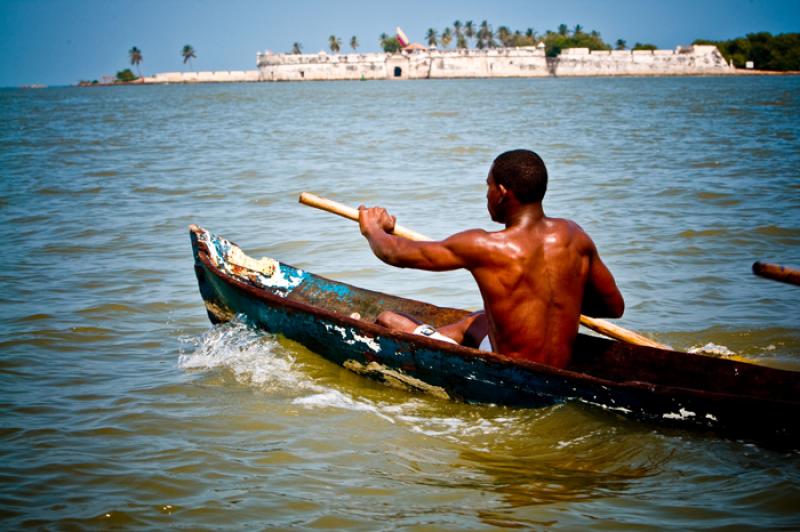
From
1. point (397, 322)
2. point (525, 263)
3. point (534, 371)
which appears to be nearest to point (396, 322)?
point (397, 322)

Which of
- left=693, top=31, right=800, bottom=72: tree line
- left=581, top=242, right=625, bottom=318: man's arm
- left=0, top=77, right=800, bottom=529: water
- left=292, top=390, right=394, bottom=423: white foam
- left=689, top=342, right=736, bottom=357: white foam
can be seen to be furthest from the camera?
left=693, top=31, right=800, bottom=72: tree line

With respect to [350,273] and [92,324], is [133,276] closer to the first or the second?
[92,324]

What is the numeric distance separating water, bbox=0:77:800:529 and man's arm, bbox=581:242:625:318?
60 cm

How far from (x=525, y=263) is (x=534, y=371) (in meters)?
0.60

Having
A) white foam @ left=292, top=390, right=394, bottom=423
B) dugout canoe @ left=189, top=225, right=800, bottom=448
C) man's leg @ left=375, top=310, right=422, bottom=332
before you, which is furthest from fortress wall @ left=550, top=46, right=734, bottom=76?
white foam @ left=292, top=390, right=394, bottom=423

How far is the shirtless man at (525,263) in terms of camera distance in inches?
147

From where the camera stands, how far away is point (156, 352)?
571cm

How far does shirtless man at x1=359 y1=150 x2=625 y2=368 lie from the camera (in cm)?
372

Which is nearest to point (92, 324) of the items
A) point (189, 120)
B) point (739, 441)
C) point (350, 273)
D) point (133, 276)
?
point (133, 276)

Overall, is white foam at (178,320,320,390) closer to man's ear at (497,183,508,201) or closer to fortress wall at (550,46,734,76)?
man's ear at (497,183,508,201)

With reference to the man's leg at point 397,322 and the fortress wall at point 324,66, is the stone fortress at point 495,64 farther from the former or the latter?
the man's leg at point 397,322

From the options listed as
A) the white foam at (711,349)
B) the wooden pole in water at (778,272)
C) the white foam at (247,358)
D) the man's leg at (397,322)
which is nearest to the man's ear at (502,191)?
the wooden pole in water at (778,272)

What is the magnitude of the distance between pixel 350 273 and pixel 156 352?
2.75m

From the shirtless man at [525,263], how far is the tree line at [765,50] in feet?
309
